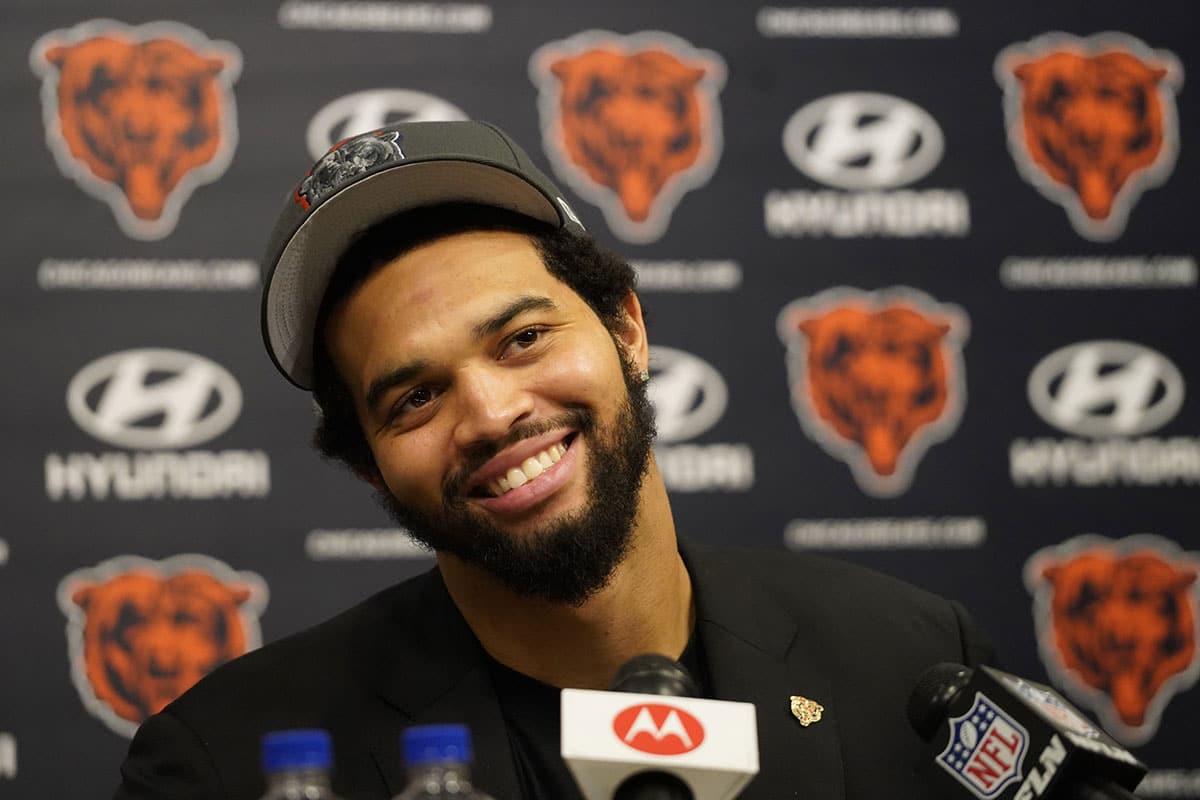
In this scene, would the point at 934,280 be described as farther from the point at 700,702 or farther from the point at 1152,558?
the point at 700,702

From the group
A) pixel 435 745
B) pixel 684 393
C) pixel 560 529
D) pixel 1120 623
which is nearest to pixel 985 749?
pixel 435 745

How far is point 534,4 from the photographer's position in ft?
9.59

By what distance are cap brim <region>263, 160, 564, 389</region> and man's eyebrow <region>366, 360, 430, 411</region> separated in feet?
0.60

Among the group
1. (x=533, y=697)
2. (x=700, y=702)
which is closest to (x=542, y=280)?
(x=533, y=697)

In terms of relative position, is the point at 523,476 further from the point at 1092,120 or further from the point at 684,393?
the point at 1092,120

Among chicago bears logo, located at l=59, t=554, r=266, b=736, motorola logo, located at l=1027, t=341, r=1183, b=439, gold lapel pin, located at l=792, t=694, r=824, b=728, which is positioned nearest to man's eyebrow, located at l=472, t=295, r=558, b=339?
gold lapel pin, located at l=792, t=694, r=824, b=728

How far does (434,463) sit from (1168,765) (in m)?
2.10

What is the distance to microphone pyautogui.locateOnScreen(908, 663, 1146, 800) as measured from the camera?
96 centimetres

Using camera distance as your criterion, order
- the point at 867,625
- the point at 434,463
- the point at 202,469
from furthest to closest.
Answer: the point at 202,469 < the point at 867,625 < the point at 434,463

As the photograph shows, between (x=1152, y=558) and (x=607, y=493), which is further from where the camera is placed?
(x=1152, y=558)

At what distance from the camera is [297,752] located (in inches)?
35.9

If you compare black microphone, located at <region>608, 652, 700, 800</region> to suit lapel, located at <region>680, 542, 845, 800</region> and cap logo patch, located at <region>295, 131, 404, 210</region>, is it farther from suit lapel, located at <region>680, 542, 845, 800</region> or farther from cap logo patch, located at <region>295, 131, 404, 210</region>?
cap logo patch, located at <region>295, 131, 404, 210</region>

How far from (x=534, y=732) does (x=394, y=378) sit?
458 millimetres

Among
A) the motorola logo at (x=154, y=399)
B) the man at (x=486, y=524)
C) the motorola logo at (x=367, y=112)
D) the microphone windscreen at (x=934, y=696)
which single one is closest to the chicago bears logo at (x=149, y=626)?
the motorola logo at (x=154, y=399)
